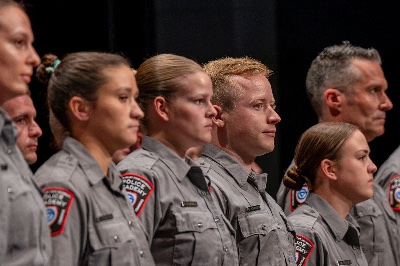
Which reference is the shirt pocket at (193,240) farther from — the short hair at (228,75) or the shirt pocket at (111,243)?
the short hair at (228,75)

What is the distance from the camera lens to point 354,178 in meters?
3.63

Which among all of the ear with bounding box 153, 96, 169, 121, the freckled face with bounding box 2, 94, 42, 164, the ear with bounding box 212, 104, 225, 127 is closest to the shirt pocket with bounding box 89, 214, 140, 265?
the ear with bounding box 153, 96, 169, 121

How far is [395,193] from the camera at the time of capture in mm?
4305

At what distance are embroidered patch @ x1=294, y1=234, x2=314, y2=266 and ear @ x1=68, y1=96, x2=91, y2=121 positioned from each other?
1199mm

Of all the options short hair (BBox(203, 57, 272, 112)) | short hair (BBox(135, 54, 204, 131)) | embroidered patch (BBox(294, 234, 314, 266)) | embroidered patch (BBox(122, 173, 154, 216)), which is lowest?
embroidered patch (BBox(294, 234, 314, 266))

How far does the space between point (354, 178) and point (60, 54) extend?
4.31 feet

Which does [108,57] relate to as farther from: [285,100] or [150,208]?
[285,100]

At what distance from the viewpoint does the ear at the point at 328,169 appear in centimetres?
363

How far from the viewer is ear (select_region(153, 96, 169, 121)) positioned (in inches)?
117

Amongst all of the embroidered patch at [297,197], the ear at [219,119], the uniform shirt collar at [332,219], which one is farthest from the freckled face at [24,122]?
the embroidered patch at [297,197]

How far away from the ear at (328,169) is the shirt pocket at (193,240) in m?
0.93

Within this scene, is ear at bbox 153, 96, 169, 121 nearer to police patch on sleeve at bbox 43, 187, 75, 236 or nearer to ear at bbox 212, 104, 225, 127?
ear at bbox 212, 104, 225, 127

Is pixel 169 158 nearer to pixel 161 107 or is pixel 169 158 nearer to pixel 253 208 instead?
pixel 161 107

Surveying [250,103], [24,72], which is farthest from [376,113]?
[24,72]
